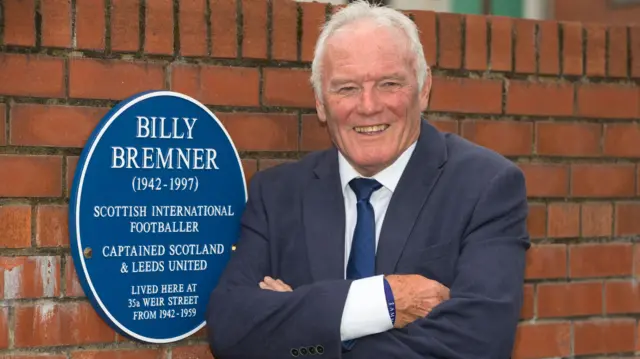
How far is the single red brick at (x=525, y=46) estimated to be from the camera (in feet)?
10.9

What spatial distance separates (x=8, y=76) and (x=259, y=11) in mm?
768

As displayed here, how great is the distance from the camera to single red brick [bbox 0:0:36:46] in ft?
8.73

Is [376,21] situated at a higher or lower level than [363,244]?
higher

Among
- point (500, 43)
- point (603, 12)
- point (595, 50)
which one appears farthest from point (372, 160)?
point (603, 12)

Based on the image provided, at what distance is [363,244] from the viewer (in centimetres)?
271

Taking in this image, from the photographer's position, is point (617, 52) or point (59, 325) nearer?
point (59, 325)

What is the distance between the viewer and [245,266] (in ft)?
9.03

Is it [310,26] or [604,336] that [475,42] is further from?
[604,336]

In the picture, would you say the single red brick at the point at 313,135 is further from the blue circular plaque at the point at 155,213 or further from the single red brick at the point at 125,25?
the single red brick at the point at 125,25

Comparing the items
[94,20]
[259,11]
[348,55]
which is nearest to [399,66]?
[348,55]

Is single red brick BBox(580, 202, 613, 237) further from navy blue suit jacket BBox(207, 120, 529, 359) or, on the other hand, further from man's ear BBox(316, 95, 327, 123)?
man's ear BBox(316, 95, 327, 123)

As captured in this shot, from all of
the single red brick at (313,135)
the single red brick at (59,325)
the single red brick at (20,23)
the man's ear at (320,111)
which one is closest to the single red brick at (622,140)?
the single red brick at (313,135)

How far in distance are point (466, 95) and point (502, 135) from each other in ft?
0.62

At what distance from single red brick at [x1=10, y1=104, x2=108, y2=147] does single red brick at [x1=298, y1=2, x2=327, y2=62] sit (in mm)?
656
